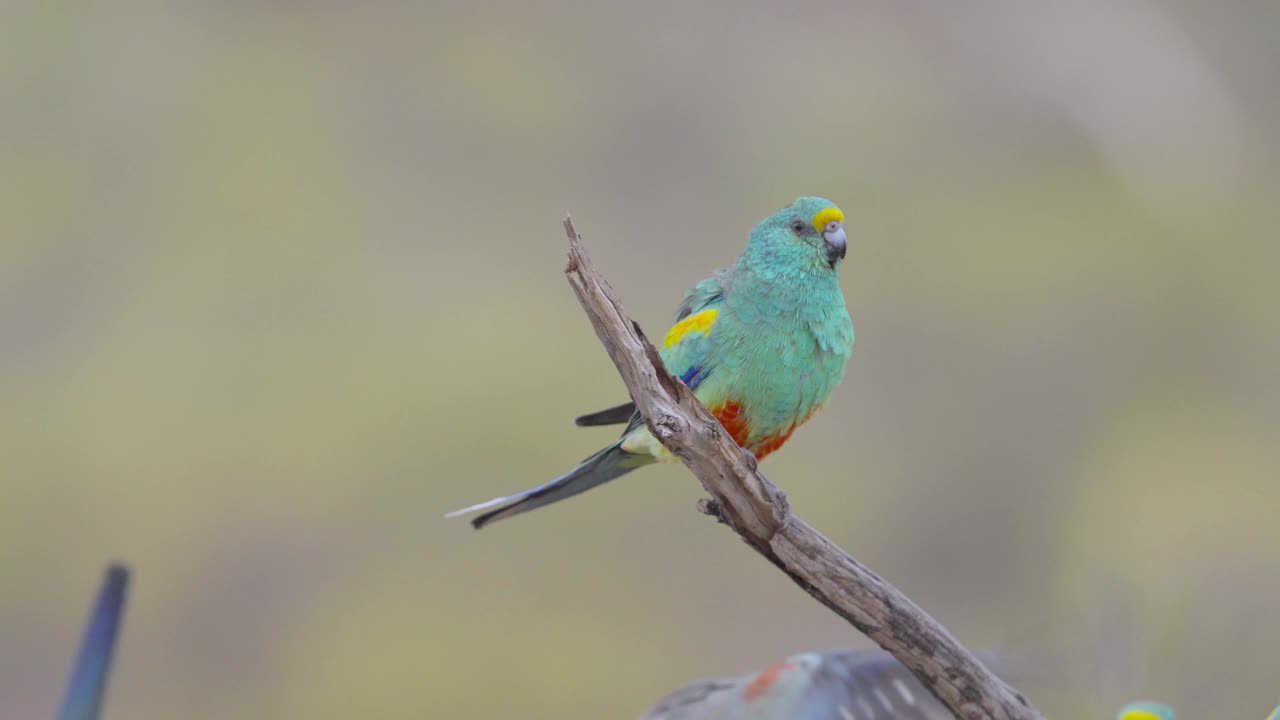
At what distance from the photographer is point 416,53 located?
21.8ft

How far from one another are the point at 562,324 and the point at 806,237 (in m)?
3.93

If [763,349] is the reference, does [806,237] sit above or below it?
above

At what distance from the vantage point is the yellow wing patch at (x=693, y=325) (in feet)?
7.94

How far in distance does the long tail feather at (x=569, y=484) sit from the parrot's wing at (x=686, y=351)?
85 millimetres

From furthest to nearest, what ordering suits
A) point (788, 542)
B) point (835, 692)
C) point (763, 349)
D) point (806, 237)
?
point (835, 692) → point (806, 237) → point (763, 349) → point (788, 542)

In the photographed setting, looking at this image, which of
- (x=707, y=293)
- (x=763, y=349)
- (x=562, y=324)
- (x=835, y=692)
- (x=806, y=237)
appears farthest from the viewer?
(x=562, y=324)

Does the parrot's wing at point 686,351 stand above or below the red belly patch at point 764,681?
above

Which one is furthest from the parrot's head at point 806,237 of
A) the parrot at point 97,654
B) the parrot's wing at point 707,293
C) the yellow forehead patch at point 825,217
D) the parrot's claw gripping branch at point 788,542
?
the parrot at point 97,654

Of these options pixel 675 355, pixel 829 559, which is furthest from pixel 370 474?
pixel 829 559

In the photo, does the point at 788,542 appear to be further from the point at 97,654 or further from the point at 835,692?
the point at 97,654

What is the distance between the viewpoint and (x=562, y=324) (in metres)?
6.27

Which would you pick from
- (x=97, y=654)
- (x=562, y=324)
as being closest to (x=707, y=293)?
(x=97, y=654)

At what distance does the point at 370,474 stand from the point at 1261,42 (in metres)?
6.02

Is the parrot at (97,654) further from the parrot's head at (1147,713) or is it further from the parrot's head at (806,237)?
the parrot's head at (1147,713)
